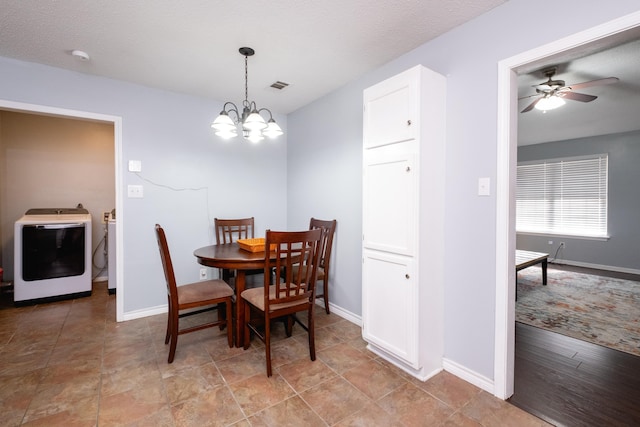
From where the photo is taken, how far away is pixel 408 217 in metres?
1.96

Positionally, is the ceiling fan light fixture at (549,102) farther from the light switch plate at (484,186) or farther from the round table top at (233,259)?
the round table top at (233,259)

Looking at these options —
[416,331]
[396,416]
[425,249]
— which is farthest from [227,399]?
[425,249]

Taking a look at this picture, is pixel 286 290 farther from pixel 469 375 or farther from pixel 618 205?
pixel 618 205

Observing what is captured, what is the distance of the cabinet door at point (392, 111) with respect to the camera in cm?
192

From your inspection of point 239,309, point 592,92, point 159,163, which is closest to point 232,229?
point 159,163

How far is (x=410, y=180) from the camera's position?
195 cm

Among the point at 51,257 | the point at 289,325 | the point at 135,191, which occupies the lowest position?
the point at 289,325

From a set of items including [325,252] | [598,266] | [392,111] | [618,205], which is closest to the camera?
[392,111]

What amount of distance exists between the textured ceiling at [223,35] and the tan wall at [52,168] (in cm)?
193

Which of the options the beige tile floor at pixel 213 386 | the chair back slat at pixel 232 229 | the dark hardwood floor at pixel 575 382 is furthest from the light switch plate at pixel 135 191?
the dark hardwood floor at pixel 575 382

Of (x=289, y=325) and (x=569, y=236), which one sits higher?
(x=569, y=236)

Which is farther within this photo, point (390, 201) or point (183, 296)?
point (183, 296)

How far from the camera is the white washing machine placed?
10.6 ft

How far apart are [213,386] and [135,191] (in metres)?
2.11
